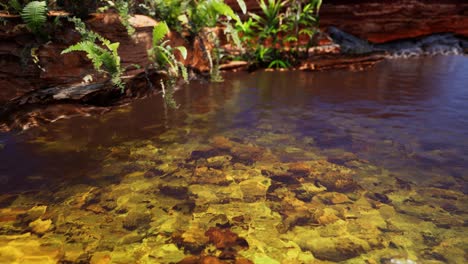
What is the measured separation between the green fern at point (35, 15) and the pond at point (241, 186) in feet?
4.16

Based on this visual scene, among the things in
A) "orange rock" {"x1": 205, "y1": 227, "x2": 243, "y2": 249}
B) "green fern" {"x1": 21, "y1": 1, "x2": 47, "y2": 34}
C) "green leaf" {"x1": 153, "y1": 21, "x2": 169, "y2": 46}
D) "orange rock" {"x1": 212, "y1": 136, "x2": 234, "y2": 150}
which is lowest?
"orange rock" {"x1": 205, "y1": 227, "x2": 243, "y2": 249}

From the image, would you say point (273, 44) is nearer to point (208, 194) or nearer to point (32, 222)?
point (208, 194)

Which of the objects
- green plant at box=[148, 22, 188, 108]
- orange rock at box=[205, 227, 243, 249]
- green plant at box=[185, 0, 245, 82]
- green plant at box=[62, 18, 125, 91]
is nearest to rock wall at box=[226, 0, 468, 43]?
green plant at box=[185, 0, 245, 82]

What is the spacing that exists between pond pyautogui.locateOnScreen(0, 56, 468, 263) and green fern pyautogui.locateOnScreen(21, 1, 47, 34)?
1.27 m

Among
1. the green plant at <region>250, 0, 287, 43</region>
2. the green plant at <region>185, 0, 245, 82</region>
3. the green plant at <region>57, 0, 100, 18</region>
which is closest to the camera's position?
the green plant at <region>57, 0, 100, 18</region>

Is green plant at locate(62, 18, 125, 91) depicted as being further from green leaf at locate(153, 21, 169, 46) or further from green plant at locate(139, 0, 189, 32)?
green plant at locate(139, 0, 189, 32)

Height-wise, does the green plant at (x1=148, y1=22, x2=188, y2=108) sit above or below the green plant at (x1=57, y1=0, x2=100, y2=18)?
below

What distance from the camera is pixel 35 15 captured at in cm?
364

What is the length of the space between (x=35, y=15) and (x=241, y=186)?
3.26 m

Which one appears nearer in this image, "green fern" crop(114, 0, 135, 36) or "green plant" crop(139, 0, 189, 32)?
"green fern" crop(114, 0, 135, 36)

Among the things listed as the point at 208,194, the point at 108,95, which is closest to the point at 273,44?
the point at 108,95

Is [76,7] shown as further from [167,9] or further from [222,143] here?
[222,143]

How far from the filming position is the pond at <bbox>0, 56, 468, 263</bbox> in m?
1.80

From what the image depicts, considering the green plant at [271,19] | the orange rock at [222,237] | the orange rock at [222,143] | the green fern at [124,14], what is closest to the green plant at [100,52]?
the green fern at [124,14]
